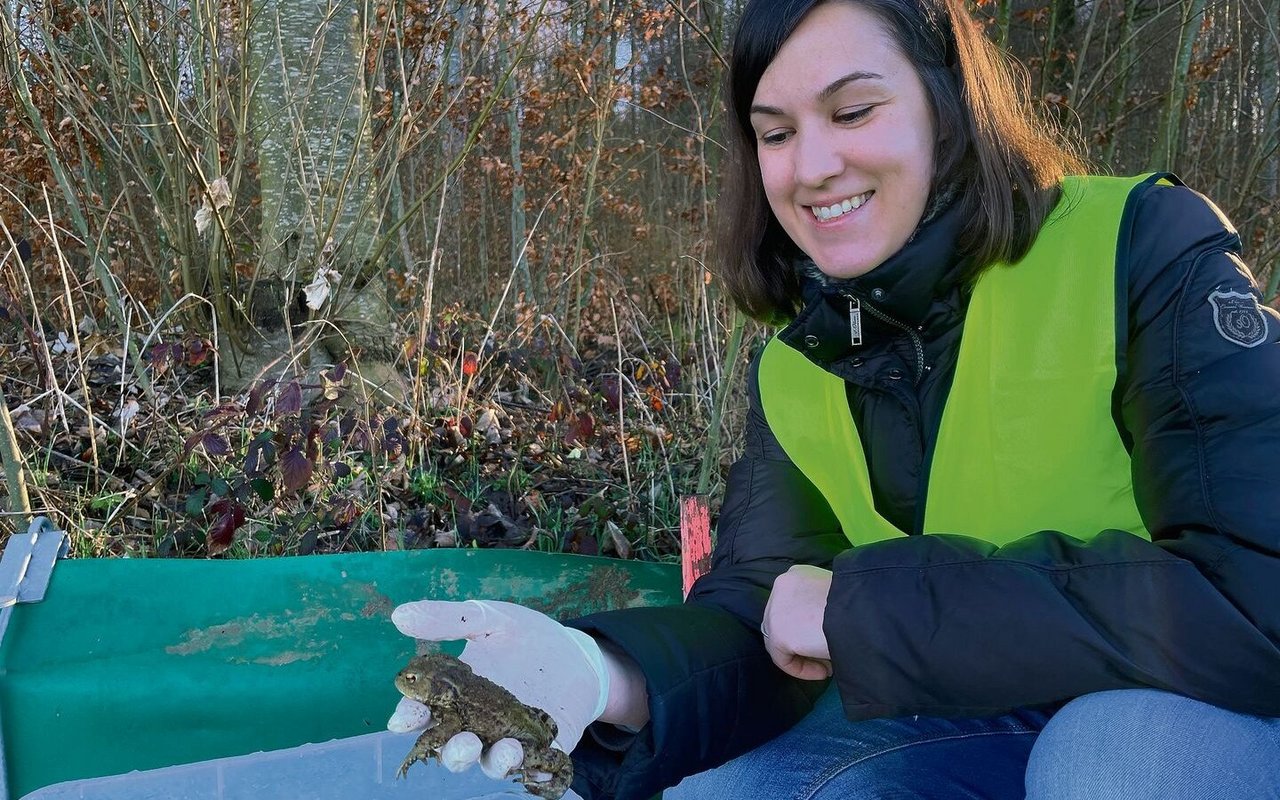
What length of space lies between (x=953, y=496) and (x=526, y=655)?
0.70 metres

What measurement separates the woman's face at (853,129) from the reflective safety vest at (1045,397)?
180mm

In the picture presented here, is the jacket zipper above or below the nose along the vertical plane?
below

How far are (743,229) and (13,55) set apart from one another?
9.21ft

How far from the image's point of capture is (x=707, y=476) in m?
3.25

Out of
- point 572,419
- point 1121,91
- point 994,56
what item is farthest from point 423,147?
point 994,56

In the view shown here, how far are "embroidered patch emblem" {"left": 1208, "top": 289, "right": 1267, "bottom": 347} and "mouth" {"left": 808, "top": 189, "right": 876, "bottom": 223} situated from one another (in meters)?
0.52

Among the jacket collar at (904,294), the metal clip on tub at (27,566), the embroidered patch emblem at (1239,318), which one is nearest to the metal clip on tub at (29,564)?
the metal clip on tub at (27,566)

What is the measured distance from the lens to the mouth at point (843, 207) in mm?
1648

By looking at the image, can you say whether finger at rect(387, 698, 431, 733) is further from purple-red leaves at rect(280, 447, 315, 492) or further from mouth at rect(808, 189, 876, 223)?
purple-red leaves at rect(280, 447, 315, 492)

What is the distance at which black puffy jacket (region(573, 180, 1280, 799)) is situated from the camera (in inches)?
48.4

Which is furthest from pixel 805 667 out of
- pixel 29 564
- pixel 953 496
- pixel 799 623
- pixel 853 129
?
pixel 29 564

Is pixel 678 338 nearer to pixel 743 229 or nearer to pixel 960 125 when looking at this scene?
pixel 743 229

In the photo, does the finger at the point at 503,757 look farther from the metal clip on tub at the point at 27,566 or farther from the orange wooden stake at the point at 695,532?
the metal clip on tub at the point at 27,566

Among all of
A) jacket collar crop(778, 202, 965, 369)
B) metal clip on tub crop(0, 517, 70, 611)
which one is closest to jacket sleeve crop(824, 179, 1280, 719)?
jacket collar crop(778, 202, 965, 369)
